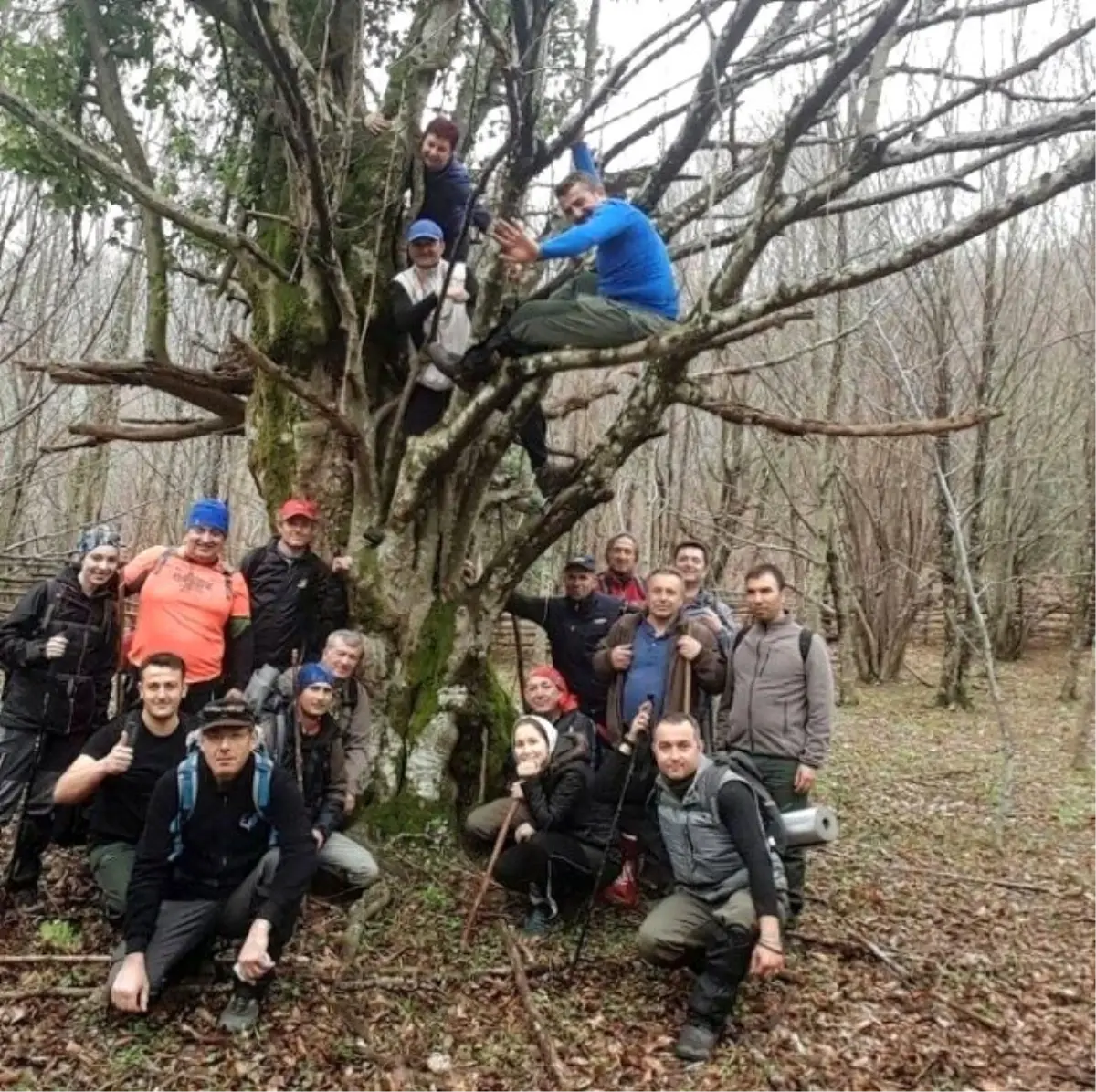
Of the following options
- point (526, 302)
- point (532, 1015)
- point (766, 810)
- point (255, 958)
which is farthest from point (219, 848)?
point (526, 302)

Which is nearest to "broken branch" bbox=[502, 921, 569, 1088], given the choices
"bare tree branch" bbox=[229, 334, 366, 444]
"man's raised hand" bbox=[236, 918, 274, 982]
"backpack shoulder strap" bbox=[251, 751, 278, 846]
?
"man's raised hand" bbox=[236, 918, 274, 982]

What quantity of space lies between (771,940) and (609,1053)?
2.78ft

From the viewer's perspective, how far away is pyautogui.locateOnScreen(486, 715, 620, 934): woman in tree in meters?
5.18

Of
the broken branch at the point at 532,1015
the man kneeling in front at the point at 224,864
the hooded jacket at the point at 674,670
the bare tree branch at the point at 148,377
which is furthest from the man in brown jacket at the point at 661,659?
the bare tree branch at the point at 148,377

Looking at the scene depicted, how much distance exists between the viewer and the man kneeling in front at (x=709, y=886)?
425 cm

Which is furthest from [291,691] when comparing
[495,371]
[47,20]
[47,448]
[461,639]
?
[47,20]

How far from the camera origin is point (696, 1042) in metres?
4.17

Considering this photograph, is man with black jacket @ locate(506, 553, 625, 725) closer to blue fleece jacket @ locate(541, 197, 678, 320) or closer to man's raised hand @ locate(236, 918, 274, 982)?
blue fleece jacket @ locate(541, 197, 678, 320)

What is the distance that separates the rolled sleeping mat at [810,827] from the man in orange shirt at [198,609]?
2.97 meters

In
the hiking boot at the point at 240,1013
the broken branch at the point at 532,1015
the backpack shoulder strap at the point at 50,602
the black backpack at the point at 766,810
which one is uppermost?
the backpack shoulder strap at the point at 50,602

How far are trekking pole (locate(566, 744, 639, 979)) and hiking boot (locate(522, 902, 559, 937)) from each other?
168mm

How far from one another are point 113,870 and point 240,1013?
933mm

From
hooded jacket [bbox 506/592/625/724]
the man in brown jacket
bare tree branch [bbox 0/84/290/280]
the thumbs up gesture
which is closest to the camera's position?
the thumbs up gesture

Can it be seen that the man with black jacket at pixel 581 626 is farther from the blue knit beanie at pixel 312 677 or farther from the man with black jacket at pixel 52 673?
the man with black jacket at pixel 52 673
